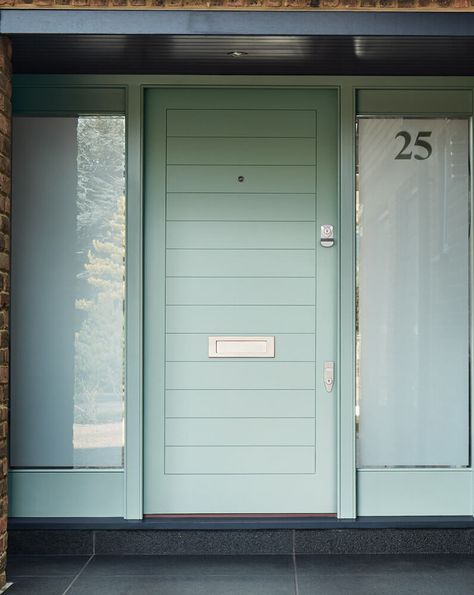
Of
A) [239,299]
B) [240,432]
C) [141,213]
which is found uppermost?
[141,213]

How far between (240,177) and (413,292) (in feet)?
4.16

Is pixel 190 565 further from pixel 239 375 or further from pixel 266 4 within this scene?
pixel 266 4

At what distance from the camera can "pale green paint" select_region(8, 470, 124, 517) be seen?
13.5ft

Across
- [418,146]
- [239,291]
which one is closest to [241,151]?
[239,291]

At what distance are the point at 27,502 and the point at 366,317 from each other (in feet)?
7.62

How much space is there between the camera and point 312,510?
4.14m

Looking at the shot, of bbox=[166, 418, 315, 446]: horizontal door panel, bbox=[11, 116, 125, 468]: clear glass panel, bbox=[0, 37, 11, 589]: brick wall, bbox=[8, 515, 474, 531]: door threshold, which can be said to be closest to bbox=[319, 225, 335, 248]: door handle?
bbox=[166, 418, 315, 446]: horizontal door panel

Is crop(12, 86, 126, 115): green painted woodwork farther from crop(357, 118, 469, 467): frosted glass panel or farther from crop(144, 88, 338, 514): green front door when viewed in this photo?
crop(357, 118, 469, 467): frosted glass panel

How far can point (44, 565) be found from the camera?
12.9ft

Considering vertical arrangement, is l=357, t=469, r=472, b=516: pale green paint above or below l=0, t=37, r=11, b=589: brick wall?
below

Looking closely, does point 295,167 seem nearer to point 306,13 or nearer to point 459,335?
point 306,13

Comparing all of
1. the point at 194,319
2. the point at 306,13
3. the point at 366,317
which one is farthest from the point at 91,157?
the point at 366,317

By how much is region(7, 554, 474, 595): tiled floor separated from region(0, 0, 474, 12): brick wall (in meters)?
2.98

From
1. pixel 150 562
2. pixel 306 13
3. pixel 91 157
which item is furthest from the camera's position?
pixel 91 157
